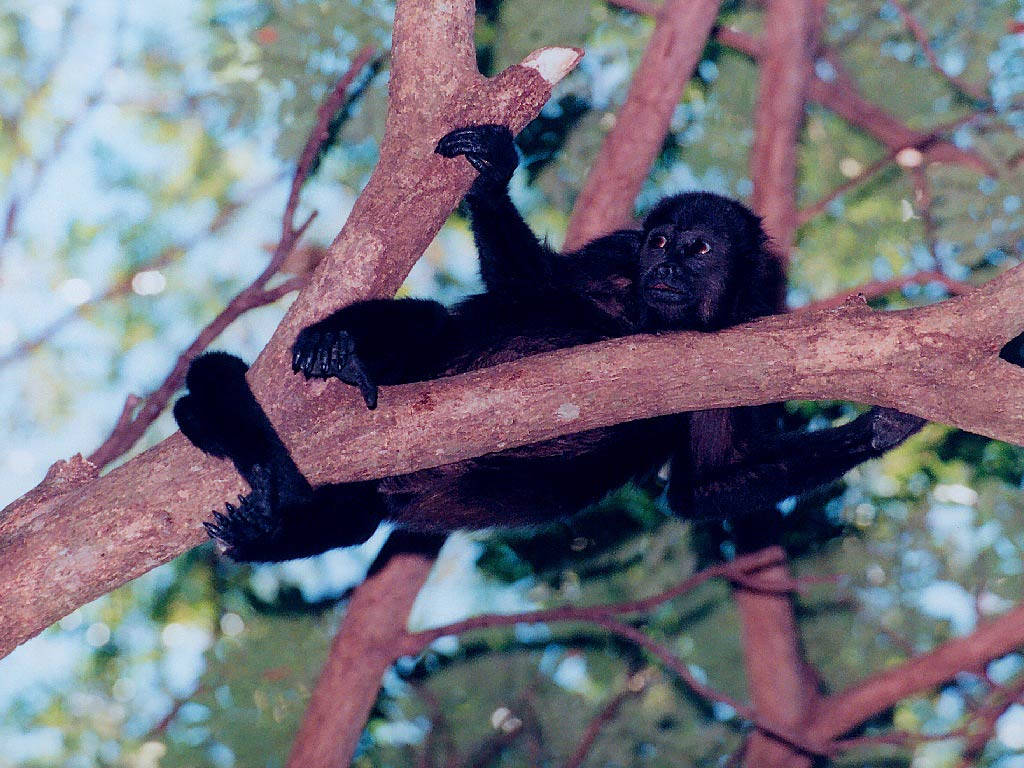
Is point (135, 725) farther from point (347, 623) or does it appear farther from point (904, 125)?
point (904, 125)

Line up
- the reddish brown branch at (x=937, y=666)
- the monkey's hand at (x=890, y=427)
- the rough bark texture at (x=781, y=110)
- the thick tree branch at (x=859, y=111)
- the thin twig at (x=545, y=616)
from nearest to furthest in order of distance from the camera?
the monkey's hand at (x=890, y=427)
the thin twig at (x=545, y=616)
the reddish brown branch at (x=937, y=666)
the rough bark texture at (x=781, y=110)
the thick tree branch at (x=859, y=111)

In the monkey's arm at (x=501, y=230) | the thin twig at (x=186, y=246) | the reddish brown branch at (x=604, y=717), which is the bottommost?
the reddish brown branch at (x=604, y=717)

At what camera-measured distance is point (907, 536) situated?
19.6 feet

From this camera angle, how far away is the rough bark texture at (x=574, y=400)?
2826 mm

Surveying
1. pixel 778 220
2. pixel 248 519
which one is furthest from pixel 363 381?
pixel 778 220

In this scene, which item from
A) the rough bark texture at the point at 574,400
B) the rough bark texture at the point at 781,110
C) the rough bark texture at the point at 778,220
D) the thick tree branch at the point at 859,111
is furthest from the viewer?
the thick tree branch at the point at 859,111

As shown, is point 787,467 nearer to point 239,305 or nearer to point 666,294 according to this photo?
point 666,294

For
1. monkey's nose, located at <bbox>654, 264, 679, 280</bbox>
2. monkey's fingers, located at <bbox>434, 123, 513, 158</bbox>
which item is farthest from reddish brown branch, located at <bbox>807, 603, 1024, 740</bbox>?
monkey's fingers, located at <bbox>434, 123, 513, 158</bbox>

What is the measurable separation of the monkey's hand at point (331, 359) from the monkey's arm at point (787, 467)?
5.73 ft

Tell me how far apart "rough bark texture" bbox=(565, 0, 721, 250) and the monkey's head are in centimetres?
116

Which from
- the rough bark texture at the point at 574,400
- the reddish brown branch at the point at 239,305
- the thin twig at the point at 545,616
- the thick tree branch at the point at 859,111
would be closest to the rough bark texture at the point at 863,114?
the thick tree branch at the point at 859,111

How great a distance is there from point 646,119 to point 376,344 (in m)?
2.77

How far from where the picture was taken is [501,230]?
12.4 feet

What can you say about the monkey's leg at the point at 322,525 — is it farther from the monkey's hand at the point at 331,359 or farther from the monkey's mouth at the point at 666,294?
the monkey's mouth at the point at 666,294
